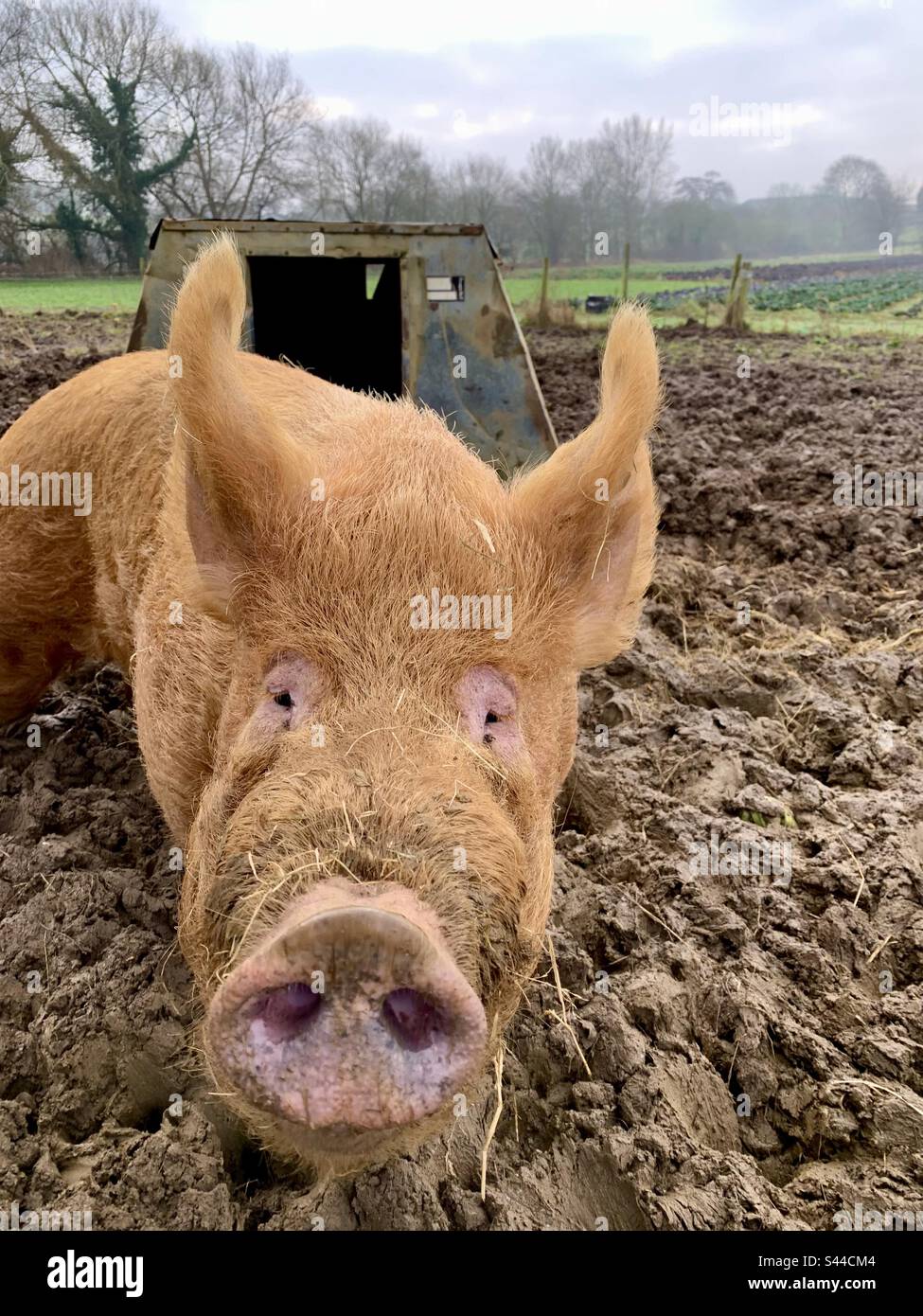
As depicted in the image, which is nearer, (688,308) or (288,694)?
(288,694)

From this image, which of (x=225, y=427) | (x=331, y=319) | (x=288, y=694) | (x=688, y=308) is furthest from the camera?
(x=688, y=308)

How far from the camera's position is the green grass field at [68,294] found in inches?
424

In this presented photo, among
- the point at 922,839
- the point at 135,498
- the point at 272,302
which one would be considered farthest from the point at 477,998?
the point at 272,302

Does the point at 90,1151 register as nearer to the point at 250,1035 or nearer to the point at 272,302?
the point at 250,1035

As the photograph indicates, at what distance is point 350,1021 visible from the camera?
56.8 inches

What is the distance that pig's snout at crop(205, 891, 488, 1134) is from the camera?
1.42 meters

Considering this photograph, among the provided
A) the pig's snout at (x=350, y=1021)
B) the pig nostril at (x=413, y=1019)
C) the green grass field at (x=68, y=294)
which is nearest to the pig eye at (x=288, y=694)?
the pig's snout at (x=350, y=1021)

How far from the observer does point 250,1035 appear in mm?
1511

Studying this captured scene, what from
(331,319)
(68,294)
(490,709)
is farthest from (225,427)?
(68,294)

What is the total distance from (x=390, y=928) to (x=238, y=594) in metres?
1.04

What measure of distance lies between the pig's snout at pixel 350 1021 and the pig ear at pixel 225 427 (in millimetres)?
982

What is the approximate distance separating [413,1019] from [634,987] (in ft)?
4.83

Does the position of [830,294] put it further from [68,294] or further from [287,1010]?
[287,1010]

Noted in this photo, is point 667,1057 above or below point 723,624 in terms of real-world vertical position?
below
